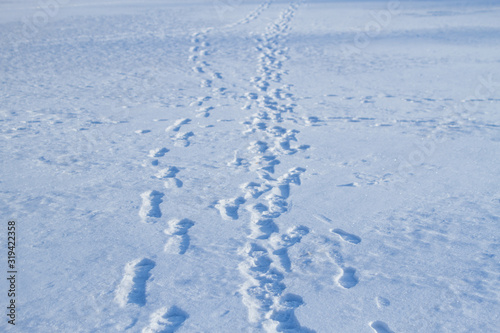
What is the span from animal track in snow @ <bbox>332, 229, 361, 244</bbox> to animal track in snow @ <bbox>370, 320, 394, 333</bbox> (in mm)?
608

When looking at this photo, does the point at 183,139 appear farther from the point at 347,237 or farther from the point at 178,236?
the point at 347,237

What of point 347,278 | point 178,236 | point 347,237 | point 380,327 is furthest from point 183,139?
point 380,327

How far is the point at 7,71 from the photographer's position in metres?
6.41

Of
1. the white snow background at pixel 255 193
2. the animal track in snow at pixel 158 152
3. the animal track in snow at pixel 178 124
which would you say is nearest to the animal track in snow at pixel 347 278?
the white snow background at pixel 255 193

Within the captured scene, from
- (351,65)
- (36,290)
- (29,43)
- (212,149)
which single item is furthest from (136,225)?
(29,43)

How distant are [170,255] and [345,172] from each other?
152 centimetres

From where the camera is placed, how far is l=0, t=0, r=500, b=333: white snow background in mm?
2014

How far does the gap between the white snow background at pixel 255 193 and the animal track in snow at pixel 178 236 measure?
0.01 meters

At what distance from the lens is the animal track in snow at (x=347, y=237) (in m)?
2.46

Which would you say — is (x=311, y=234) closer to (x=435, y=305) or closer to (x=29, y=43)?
(x=435, y=305)

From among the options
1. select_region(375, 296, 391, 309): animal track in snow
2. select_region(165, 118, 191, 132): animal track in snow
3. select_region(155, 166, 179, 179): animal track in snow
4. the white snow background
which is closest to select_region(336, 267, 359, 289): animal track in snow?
the white snow background

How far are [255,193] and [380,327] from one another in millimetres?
1319

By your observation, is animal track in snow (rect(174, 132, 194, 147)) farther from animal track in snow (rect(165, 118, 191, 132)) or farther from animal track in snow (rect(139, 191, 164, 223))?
animal track in snow (rect(139, 191, 164, 223))

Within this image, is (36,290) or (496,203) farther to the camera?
(496,203)
